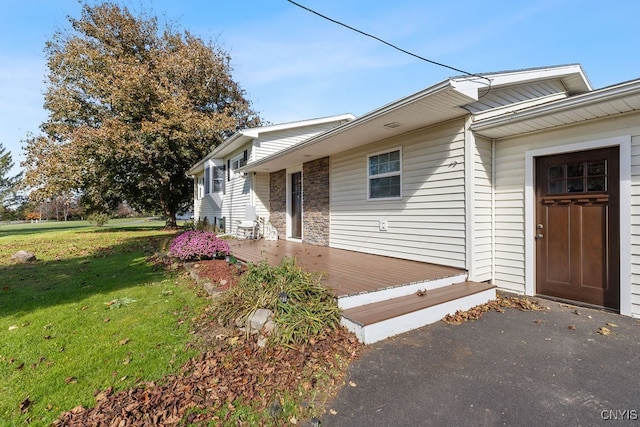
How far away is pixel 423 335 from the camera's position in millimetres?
3459

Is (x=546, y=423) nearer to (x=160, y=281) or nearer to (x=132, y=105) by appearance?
(x=160, y=281)

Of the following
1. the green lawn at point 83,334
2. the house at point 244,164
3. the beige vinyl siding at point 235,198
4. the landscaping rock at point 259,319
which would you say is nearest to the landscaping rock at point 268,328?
the landscaping rock at point 259,319

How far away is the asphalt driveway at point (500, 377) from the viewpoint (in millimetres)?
2146

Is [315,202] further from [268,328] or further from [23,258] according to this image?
[23,258]

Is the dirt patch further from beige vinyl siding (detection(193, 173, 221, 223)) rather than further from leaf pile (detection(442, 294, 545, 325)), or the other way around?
beige vinyl siding (detection(193, 173, 221, 223))

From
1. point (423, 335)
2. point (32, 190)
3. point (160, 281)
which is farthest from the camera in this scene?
point (32, 190)

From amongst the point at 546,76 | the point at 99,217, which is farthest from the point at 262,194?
the point at 99,217

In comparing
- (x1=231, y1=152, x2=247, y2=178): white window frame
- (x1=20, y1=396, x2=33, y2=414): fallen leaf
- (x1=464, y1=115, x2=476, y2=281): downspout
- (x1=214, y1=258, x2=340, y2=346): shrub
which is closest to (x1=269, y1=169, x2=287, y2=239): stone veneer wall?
(x1=231, y1=152, x2=247, y2=178): white window frame

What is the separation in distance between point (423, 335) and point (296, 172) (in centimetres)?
749

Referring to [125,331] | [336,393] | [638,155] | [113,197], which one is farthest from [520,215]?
[113,197]

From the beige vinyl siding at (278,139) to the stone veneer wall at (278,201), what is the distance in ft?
3.00

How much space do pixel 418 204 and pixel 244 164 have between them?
801cm

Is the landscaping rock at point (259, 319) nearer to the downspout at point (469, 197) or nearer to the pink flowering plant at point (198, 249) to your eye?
the downspout at point (469, 197)

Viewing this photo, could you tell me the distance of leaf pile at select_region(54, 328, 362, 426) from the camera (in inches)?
84.7
